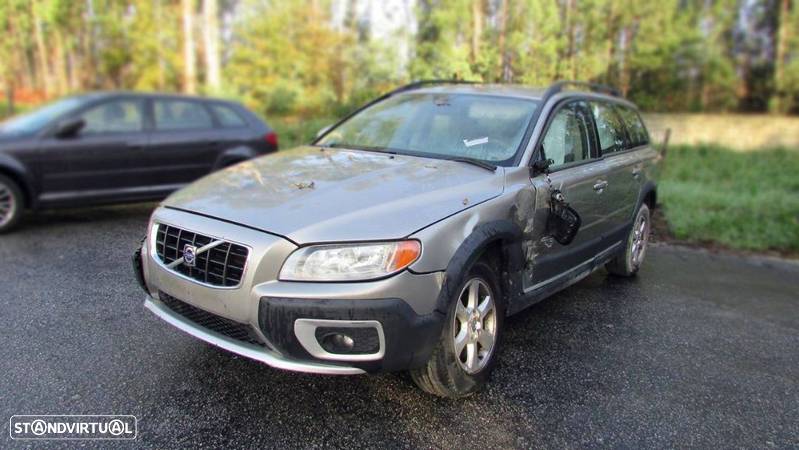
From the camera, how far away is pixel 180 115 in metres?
7.35

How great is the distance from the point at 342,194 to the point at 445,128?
4.21 feet

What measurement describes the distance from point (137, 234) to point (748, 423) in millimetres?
5492

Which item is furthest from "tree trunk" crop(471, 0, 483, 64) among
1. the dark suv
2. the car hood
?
the car hood

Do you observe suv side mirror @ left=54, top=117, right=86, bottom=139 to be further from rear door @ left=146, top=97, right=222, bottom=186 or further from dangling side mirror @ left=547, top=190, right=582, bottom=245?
dangling side mirror @ left=547, top=190, right=582, bottom=245

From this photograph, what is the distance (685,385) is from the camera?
344cm

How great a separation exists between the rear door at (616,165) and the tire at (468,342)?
1.76 metres

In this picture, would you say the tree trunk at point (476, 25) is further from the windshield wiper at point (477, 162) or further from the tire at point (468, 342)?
the tire at point (468, 342)

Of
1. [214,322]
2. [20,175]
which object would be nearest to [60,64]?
[20,175]

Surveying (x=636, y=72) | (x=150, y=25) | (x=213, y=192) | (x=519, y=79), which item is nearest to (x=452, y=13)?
(x=519, y=79)

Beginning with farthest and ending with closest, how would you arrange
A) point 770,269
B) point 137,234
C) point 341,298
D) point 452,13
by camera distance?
point 452,13 < point 770,269 < point 137,234 < point 341,298

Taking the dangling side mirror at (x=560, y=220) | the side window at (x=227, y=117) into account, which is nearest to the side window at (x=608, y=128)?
the dangling side mirror at (x=560, y=220)

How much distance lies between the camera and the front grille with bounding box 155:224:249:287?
273 cm

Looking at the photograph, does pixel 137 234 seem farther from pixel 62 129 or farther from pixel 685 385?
pixel 685 385

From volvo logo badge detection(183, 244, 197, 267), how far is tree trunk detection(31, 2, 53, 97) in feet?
70.2
